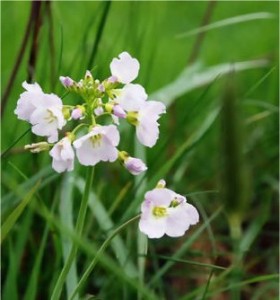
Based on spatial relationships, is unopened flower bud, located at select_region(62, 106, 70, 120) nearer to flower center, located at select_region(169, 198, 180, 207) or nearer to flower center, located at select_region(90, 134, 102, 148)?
flower center, located at select_region(90, 134, 102, 148)

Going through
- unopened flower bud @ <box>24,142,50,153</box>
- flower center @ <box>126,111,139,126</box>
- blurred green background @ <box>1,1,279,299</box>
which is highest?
flower center @ <box>126,111,139,126</box>

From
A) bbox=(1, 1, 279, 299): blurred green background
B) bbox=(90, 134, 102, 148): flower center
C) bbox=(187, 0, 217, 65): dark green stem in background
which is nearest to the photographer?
bbox=(90, 134, 102, 148): flower center

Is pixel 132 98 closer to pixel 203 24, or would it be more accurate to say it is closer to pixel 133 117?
pixel 133 117

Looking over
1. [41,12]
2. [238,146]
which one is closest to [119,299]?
[41,12]

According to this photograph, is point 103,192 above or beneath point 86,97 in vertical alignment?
beneath

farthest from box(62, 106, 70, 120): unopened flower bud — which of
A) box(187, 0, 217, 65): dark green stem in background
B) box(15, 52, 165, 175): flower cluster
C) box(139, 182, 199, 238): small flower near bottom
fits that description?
box(187, 0, 217, 65): dark green stem in background

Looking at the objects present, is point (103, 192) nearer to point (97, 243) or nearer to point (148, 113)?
point (97, 243)

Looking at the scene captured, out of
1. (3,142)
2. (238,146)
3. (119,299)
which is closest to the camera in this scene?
(238,146)

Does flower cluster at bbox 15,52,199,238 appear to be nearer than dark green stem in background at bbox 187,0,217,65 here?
Yes
